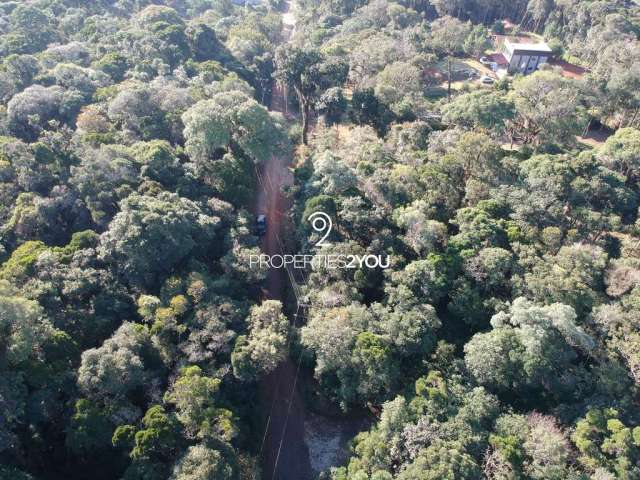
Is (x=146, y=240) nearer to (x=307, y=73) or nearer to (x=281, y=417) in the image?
(x=281, y=417)

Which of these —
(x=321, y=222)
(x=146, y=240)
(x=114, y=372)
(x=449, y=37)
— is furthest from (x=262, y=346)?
(x=449, y=37)

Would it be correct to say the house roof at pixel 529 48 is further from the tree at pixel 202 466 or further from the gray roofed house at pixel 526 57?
the tree at pixel 202 466

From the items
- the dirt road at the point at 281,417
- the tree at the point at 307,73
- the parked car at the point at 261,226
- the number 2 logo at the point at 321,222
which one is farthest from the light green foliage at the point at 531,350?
the tree at the point at 307,73

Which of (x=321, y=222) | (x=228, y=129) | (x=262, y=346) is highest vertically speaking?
(x=228, y=129)

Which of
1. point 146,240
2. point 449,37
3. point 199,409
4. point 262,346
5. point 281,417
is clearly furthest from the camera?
point 449,37

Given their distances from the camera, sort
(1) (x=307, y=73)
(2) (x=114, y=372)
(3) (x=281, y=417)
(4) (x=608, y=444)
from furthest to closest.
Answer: (1) (x=307, y=73)
(3) (x=281, y=417)
(2) (x=114, y=372)
(4) (x=608, y=444)

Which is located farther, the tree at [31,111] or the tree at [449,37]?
the tree at [449,37]

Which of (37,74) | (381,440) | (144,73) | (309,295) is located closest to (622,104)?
(309,295)

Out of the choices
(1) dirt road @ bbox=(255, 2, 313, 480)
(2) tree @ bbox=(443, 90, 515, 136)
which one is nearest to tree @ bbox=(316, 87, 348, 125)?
(2) tree @ bbox=(443, 90, 515, 136)
